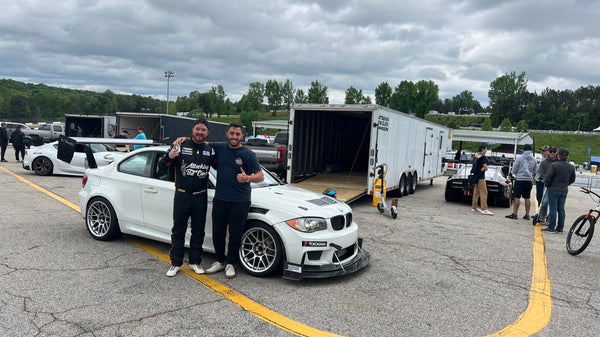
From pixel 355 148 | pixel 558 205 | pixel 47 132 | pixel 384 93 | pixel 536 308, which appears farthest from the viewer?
pixel 384 93

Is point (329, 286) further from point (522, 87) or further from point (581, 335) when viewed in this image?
point (522, 87)

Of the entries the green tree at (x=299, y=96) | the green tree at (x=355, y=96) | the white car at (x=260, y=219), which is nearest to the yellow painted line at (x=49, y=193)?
the white car at (x=260, y=219)

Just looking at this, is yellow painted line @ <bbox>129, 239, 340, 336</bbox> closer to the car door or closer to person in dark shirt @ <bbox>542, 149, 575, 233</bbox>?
the car door

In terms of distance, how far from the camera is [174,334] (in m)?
3.31

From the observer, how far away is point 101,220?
5945 millimetres

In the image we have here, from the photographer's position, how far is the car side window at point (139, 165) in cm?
568

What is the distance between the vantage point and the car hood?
4.63 m

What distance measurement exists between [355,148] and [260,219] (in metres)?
11.3

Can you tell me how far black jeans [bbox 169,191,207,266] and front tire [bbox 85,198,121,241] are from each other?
1613mm

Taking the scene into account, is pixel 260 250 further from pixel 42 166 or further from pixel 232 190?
pixel 42 166

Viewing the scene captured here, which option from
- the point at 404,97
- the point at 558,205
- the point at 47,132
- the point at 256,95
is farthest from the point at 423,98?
the point at 558,205

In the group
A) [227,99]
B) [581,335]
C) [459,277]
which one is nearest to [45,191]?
[459,277]

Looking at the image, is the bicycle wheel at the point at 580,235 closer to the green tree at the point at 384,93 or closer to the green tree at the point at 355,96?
the green tree at the point at 355,96

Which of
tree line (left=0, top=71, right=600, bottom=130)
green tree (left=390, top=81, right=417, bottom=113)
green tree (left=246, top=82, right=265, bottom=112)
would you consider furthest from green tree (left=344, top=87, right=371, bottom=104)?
green tree (left=246, top=82, right=265, bottom=112)
